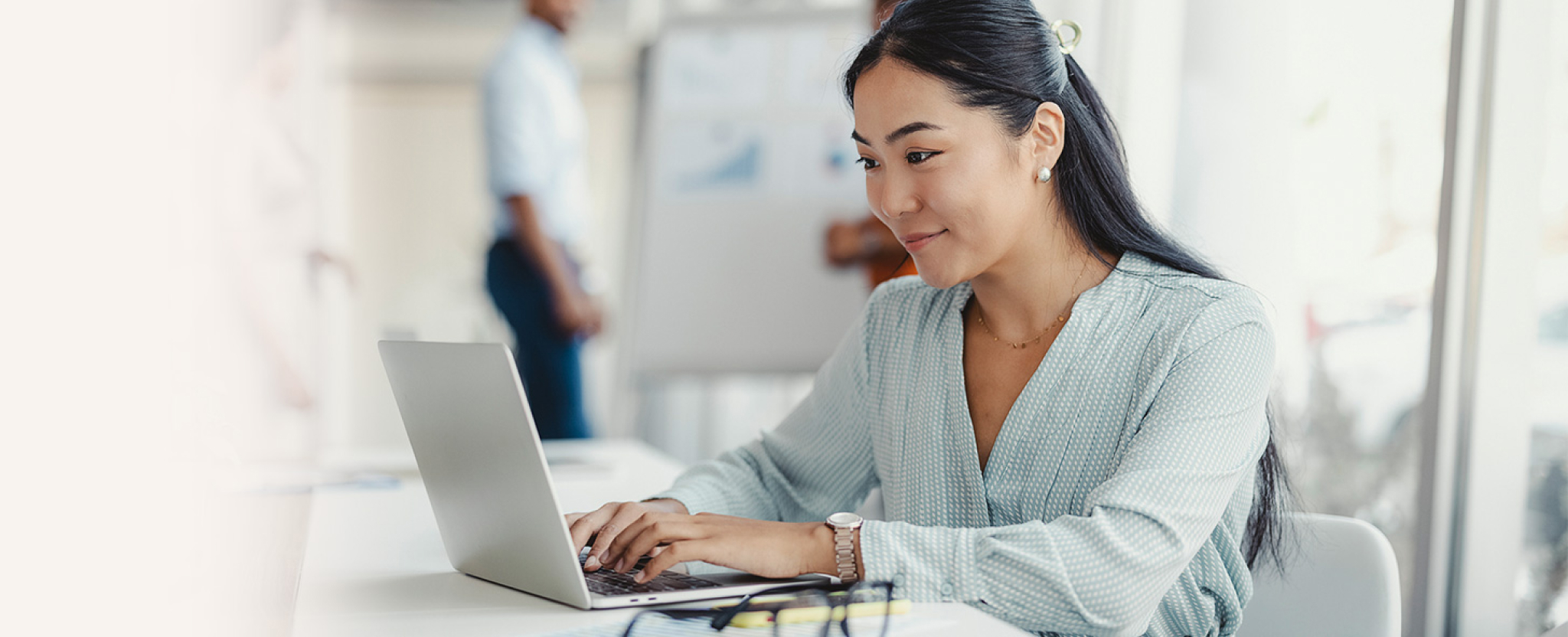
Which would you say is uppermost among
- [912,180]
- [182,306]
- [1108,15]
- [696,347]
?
[1108,15]

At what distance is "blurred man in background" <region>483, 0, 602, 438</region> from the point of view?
Answer: 3176mm

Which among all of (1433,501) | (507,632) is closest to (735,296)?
(1433,501)

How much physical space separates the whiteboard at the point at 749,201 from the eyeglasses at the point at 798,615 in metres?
1.88

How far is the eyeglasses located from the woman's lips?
38cm

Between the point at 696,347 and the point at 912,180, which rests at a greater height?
the point at 912,180

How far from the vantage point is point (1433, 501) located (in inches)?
59.7

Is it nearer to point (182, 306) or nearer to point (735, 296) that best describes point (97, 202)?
point (182, 306)

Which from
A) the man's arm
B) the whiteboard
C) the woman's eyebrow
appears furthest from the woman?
the man's arm

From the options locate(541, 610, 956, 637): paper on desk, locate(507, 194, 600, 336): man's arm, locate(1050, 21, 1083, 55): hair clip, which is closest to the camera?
locate(541, 610, 956, 637): paper on desk

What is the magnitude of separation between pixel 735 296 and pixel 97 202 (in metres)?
2.12

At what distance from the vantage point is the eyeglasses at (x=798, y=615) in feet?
2.66

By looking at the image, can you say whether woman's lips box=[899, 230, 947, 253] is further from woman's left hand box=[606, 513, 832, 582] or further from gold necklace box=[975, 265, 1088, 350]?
woman's left hand box=[606, 513, 832, 582]

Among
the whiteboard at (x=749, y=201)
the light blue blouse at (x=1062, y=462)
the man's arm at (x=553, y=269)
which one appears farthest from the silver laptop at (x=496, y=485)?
the man's arm at (x=553, y=269)

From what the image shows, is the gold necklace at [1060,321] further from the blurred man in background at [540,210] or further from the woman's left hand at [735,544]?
the blurred man in background at [540,210]
